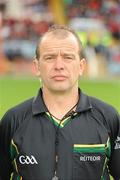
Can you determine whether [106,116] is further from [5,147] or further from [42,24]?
Result: [42,24]

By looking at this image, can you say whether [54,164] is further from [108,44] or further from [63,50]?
[108,44]

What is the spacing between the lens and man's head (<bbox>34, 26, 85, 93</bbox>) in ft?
13.1

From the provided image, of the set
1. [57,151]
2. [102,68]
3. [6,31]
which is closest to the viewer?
[57,151]

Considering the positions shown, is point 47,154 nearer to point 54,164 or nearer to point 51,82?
point 54,164

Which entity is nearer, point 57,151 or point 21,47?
point 57,151

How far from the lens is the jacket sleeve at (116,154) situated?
4.21 meters

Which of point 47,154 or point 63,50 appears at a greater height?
point 63,50

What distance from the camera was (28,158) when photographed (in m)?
4.02

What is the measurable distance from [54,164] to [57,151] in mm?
81

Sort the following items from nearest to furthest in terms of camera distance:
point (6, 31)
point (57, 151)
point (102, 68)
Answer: point (57, 151)
point (102, 68)
point (6, 31)

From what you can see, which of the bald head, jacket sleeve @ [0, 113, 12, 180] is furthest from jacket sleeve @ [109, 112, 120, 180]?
jacket sleeve @ [0, 113, 12, 180]

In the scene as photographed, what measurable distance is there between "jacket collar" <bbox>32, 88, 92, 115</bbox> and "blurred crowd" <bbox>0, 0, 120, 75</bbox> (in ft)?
56.4

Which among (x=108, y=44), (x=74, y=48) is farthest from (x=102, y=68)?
(x=74, y=48)

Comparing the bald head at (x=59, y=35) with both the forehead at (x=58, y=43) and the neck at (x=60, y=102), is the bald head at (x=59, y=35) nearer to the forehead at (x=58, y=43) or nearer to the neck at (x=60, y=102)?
the forehead at (x=58, y=43)
